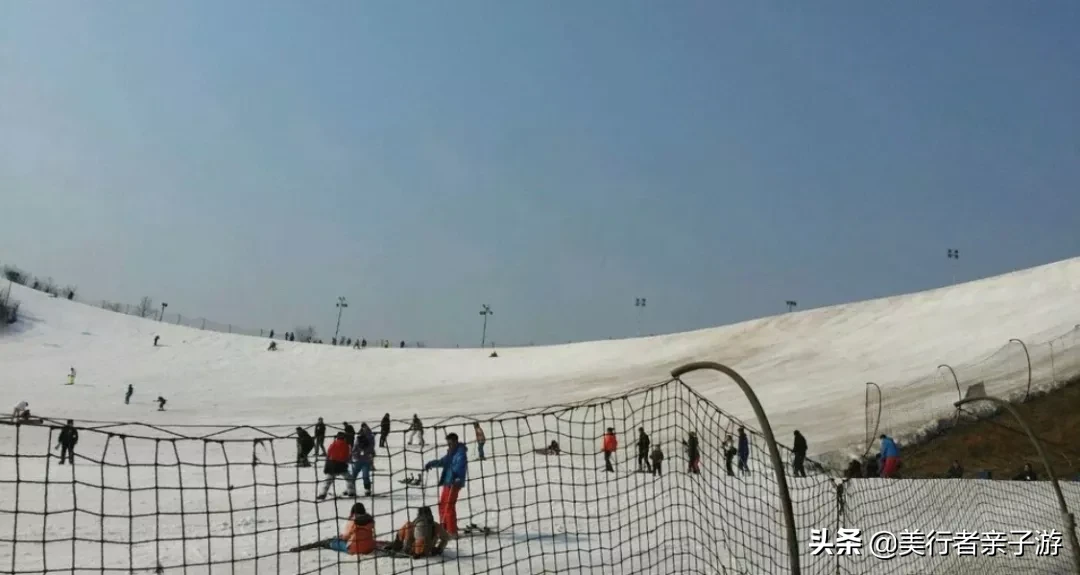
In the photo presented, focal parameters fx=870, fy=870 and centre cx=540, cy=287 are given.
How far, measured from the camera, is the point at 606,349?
2346 inches

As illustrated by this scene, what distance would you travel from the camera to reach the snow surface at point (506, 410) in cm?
952

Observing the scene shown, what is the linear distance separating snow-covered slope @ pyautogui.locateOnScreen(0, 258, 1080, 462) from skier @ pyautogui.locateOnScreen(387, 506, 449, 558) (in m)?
20.6

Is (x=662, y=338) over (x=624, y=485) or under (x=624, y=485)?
over

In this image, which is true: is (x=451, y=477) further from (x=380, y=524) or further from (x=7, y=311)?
(x=7, y=311)

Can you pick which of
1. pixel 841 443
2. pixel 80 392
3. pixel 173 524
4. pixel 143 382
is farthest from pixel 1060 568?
pixel 143 382

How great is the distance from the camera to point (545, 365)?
5600 cm

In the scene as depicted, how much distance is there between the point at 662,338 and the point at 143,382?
3191 centimetres

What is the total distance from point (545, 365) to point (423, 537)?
155ft

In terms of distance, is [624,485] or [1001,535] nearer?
[1001,535]

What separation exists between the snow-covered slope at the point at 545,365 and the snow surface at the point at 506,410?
0.66 feet

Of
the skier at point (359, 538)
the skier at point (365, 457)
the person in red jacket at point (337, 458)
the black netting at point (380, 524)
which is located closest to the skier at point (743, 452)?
the black netting at point (380, 524)

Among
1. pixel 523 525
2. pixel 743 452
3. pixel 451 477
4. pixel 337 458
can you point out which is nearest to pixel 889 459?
pixel 743 452

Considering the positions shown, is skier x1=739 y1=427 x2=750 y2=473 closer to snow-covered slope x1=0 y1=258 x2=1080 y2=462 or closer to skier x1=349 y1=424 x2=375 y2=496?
skier x1=349 y1=424 x2=375 y2=496

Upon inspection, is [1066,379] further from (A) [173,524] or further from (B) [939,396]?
(A) [173,524]
